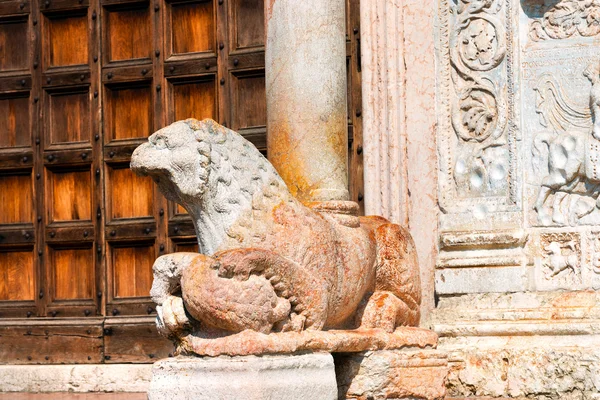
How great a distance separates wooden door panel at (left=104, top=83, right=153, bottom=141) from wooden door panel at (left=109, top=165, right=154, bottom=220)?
209mm

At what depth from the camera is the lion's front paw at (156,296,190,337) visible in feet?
17.6

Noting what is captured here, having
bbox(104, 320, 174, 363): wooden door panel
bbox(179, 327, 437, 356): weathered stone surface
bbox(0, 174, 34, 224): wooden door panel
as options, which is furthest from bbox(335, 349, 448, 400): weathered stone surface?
bbox(0, 174, 34, 224): wooden door panel

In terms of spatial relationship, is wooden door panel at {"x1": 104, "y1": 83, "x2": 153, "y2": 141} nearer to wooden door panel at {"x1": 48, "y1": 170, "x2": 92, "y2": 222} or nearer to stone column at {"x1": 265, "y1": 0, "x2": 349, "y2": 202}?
wooden door panel at {"x1": 48, "y1": 170, "x2": 92, "y2": 222}

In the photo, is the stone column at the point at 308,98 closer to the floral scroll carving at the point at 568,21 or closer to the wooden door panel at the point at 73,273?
the floral scroll carving at the point at 568,21

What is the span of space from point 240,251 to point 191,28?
2.79 m

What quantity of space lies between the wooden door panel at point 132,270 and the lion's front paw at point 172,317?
2.23 m

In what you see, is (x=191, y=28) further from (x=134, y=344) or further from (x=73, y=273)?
(x=134, y=344)

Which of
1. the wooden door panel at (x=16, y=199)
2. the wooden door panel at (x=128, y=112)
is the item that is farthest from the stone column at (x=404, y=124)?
the wooden door panel at (x=16, y=199)

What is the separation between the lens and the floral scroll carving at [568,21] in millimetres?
6648

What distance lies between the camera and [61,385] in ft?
25.5

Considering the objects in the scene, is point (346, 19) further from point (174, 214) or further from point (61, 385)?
point (61, 385)

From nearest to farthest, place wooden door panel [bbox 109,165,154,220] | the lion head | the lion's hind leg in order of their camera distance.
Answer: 1. the lion head
2. the lion's hind leg
3. wooden door panel [bbox 109,165,154,220]

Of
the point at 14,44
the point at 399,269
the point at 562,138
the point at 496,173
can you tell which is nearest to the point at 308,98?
the point at 399,269

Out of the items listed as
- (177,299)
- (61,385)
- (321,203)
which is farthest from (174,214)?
(177,299)
